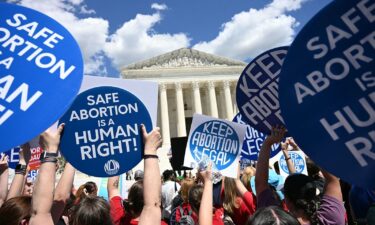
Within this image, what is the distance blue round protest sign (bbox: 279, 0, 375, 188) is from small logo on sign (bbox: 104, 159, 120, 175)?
158 centimetres

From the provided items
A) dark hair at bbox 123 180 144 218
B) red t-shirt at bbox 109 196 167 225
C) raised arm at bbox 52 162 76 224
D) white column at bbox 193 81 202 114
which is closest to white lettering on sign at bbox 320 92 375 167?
dark hair at bbox 123 180 144 218

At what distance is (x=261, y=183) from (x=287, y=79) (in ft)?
4.19

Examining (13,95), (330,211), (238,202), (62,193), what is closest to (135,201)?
(62,193)

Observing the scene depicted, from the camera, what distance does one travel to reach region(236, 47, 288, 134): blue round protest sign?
10.7 feet

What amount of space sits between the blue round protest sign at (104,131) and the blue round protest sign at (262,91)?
1.18 metres

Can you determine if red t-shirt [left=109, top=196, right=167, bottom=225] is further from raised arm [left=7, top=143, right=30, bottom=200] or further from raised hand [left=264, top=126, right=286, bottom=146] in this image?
raised hand [left=264, top=126, right=286, bottom=146]

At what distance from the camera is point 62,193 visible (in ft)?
8.98

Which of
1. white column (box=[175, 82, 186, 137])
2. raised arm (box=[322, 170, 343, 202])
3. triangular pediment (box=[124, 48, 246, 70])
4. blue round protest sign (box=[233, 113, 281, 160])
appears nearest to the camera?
raised arm (box=[322, 170, 343, 202])

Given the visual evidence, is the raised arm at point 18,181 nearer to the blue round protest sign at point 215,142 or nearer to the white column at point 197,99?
the blue round protest sign at point 215,142

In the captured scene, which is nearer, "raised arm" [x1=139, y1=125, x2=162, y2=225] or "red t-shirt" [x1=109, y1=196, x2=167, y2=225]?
"raised arm" [x1=139, y1=125, x2=162, y2=225]

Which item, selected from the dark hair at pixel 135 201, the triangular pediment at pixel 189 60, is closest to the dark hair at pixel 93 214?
the dark hair at pixel 135 201

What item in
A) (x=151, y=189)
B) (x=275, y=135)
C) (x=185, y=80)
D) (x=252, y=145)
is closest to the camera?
(x=151, y=189)

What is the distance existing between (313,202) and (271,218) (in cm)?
96

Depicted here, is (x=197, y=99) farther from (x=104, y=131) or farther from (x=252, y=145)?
(x=104, y=131)
